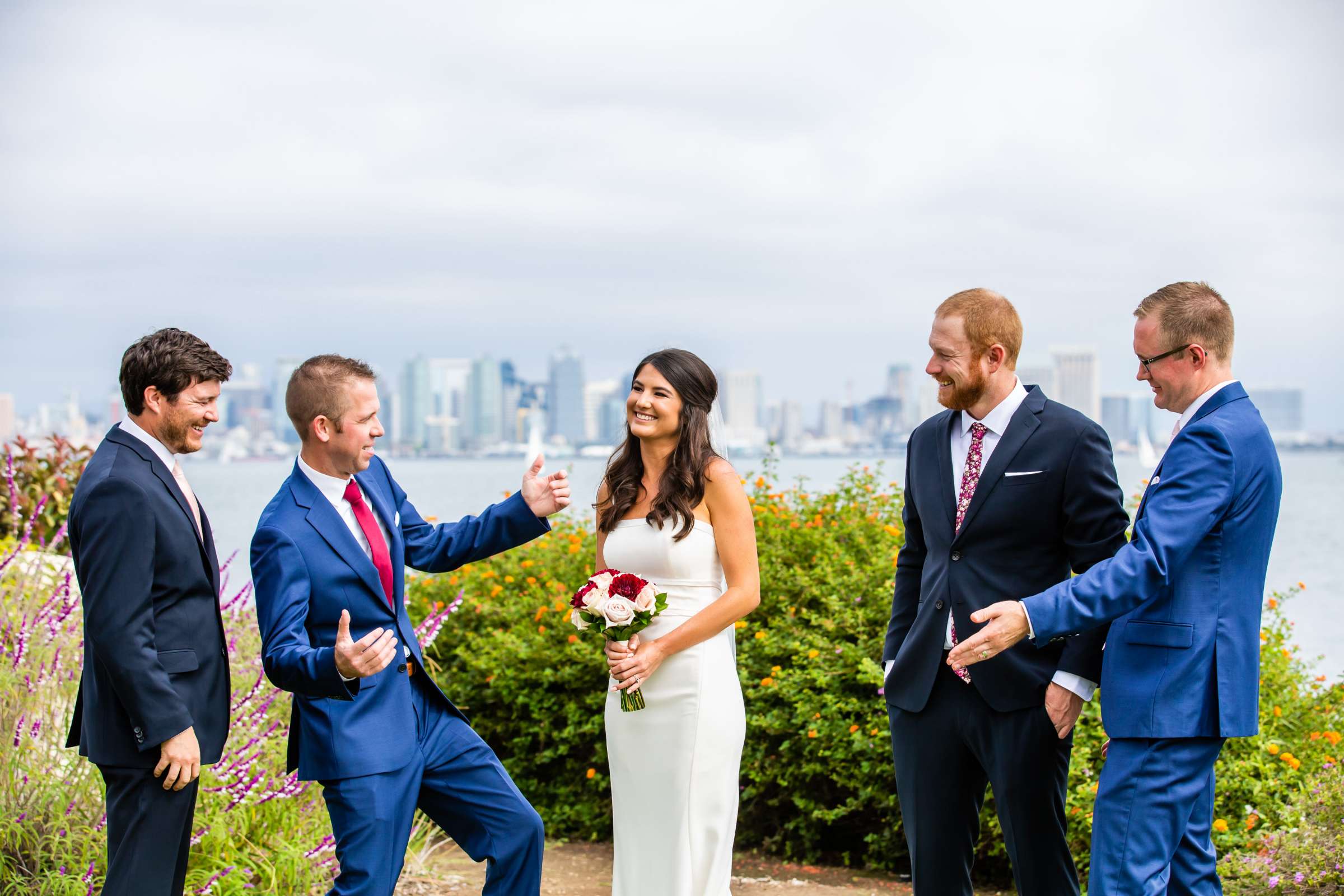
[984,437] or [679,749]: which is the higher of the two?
[984,437]

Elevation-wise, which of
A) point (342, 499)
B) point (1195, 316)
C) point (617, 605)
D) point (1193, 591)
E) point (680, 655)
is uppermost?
point (1195, 316)

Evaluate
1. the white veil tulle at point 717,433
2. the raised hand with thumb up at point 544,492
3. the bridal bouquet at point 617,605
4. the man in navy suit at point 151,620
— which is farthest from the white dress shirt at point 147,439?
the white veil tulle at point 717,433

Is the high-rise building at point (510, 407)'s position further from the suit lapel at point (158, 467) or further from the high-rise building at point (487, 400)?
the suit lapel at point (158, 467)

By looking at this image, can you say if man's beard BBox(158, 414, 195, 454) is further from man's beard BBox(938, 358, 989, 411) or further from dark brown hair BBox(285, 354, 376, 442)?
man's beard BBox(938, 358, 989, 411)

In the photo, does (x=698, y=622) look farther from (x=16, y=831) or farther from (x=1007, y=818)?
(x=16, y=831)

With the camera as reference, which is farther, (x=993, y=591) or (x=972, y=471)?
(x=972, y=471)

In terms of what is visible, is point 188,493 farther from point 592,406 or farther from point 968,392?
point 592,406

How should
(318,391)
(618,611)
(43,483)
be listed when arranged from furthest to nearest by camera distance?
1. (43,483)
2. (618,611)
3. (318,391)

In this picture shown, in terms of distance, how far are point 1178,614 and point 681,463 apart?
6.02 ft

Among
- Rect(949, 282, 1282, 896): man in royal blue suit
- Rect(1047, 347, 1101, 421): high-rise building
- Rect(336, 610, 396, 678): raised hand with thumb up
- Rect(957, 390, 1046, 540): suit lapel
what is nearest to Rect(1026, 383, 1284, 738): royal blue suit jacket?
Rect(949, 282, 1282, 896): man in royal blue suit

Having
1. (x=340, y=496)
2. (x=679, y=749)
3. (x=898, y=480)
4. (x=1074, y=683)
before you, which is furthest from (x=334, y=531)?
(x=898, y=480)

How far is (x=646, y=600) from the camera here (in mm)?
4008

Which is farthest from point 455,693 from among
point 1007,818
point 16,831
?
point 1007,818

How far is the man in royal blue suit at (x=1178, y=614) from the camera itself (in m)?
3.25
